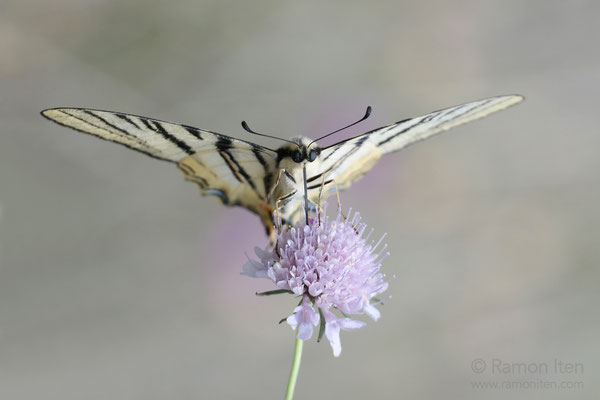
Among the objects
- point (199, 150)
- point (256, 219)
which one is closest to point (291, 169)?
point (199, 150)

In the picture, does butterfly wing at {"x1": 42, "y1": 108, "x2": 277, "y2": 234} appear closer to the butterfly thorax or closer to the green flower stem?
the butterfly thorax

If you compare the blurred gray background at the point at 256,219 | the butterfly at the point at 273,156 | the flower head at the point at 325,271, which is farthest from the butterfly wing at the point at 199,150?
the blurred gray background at the point at 256,219

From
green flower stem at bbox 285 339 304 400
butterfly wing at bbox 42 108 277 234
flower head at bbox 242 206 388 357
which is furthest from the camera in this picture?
flower head at bbox 242 206 388 357

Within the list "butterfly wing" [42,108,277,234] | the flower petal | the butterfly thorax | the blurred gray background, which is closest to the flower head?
the flower petal

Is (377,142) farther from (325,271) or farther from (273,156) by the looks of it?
(325,271)

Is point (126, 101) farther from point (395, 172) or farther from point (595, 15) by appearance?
point (595, 15)

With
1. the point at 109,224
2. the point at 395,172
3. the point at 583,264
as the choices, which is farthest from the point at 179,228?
the point at 583,264

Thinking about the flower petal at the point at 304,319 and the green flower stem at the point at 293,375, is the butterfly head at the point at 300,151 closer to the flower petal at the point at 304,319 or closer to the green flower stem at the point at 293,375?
the flower petal at the point at 304,319
